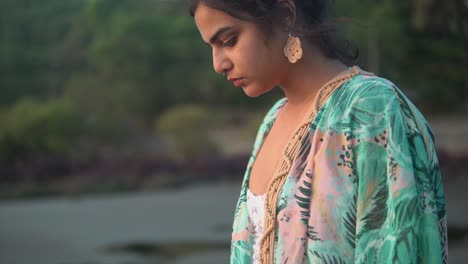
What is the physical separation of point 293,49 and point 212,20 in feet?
0.56

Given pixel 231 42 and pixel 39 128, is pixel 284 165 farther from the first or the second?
pixel 39 128

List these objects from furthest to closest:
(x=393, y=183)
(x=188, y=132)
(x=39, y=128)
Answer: (x=188, y=132) → (x=39, y=128) → (x=393, y=183)

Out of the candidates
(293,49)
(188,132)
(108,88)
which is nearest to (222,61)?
(293,49)

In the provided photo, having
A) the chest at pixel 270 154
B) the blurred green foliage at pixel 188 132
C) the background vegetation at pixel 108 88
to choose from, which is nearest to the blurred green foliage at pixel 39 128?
the background vegetation at pixel 108 88

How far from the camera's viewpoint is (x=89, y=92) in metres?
9.04

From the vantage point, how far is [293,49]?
1.24m

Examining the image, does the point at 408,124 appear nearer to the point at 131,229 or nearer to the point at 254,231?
the point at 254,231

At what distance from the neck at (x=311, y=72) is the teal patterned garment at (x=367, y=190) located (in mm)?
118

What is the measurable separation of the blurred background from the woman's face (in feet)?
15.2

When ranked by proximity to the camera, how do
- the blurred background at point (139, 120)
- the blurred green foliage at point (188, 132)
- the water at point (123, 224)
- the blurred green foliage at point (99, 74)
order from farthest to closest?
the blurred green foliage at point (188, 132) → the blurred green foliage at point (99, 74) → the blurred background at point (139, 120) → the water at point (123, 224)

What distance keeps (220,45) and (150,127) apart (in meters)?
8.28

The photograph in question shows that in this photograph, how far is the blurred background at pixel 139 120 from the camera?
6.42m

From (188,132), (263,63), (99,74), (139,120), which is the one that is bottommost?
(263,63)

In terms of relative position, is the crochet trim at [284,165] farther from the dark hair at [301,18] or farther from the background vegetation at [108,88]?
the background vegetation at [108,88]
